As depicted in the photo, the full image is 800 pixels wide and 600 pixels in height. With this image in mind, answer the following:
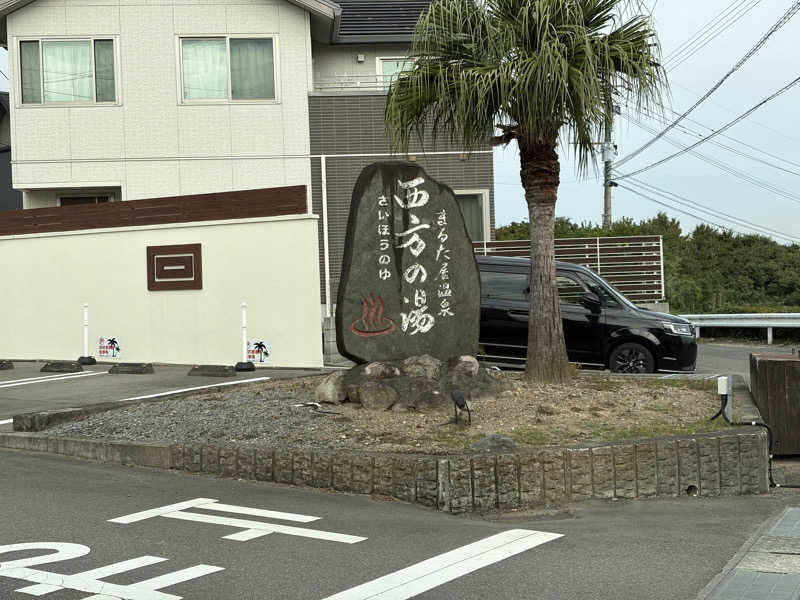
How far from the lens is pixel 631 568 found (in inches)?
206

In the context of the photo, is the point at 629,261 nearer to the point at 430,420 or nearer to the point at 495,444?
the point at 430,420

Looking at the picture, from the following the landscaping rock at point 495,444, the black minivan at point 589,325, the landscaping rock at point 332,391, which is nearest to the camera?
the landscaping rock at point 495,444

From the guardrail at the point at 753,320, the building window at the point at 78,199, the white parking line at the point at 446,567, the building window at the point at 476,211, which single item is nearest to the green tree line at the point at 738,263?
the guardrail at the point at 753,320

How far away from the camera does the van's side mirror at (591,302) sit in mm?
14469

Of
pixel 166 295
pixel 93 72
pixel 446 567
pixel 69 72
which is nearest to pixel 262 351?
pixel 166 295

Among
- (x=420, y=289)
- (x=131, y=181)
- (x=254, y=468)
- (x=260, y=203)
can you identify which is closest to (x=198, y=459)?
(x=254, y=468)

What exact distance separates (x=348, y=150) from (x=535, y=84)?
38.2ft

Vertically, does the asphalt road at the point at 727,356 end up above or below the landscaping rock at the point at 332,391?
below

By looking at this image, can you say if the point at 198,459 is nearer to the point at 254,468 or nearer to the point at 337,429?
the point at 254,468

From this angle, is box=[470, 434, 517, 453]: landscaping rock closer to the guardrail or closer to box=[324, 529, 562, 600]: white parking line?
box=[324, 529, 562, 600]: white parking line

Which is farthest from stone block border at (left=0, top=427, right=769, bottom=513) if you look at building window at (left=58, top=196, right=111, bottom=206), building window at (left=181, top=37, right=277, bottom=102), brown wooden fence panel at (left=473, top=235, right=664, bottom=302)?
brown wooden fence panel at (left=473, top=235, right=664, bottom=302)

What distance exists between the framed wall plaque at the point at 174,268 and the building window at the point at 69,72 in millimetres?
6217

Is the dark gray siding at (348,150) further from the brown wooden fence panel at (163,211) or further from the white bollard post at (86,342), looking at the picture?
the white bollard post at (86,342)

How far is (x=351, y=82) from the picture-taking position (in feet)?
73.6
